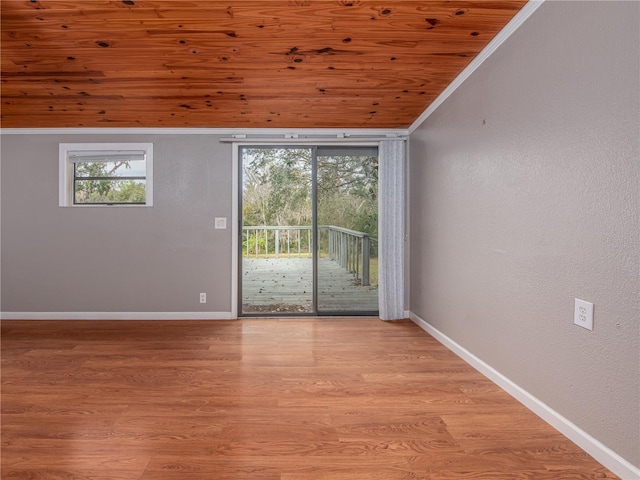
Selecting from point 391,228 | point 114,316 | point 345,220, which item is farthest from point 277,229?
point 114,316

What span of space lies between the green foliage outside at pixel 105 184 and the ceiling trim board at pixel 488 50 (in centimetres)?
320

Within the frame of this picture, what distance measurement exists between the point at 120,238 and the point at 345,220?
2526 mm

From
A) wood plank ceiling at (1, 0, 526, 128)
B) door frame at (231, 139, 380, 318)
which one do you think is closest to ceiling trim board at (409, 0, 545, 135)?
wood plank ceiling at (1, 0, 526, 128)

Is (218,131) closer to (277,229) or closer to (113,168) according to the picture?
(113,168)

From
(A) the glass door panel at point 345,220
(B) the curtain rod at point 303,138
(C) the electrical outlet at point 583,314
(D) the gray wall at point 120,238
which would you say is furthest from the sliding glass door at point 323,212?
(C) the electrical outlet at point 583,314

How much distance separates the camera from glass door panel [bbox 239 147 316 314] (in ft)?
13.9

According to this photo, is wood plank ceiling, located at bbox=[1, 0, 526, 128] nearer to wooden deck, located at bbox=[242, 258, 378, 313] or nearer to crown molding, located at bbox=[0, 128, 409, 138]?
crown molding, located at bbox=[0, 128, 409, 138]

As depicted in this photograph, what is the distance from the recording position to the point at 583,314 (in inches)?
61.7

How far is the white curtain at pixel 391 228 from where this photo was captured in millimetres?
3771

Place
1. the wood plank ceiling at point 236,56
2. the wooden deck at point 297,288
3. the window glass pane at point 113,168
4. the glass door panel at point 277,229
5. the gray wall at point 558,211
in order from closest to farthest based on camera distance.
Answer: the gray wall at point 558,211 → the wood plank ceiling at point 236,56 → the window glass pane at point 113,168 → the wooden deck at point 297,288 → the glass door panel at point 277,229

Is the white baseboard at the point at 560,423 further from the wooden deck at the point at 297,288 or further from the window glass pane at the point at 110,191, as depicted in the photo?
the window glass pane at the point at 110,191

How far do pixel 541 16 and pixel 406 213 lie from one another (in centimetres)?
230

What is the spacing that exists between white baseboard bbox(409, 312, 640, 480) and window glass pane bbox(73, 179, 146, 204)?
3.63 meters

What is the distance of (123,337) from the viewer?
127 inches
